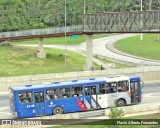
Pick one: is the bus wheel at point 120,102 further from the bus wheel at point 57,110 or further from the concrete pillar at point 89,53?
the concrete pillar at point 89,53

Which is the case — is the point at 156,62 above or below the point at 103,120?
below

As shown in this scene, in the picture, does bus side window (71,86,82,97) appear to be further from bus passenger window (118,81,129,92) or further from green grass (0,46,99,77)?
green grass (0,46,99,77)

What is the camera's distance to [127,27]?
209ft

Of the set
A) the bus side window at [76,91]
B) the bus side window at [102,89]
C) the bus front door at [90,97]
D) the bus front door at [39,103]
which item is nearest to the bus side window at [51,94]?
the bus front door at [39,103]

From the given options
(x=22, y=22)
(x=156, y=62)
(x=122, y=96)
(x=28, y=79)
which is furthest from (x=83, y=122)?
(x=22, y=22)

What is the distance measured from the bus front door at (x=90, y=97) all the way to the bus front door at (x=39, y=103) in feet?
12.9

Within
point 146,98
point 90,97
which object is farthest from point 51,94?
point 146,98

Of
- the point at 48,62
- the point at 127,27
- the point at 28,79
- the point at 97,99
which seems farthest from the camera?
the point at 48,62

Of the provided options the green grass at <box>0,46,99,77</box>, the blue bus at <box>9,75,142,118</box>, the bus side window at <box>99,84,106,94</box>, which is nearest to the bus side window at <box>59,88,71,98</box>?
the blue bus at <box>9,75,142,118</box>

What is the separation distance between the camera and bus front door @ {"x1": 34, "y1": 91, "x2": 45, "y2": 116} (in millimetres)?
34994

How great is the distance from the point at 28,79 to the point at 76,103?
1529 centimetres

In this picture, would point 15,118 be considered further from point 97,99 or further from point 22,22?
point 22,22

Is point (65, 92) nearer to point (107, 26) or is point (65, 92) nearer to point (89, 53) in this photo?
point (89, 53)

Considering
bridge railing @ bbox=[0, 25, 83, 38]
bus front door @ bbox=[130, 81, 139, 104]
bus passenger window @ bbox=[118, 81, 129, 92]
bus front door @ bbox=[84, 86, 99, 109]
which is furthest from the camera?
bridge railing @ bbox=[0, 25, 83, 38]
